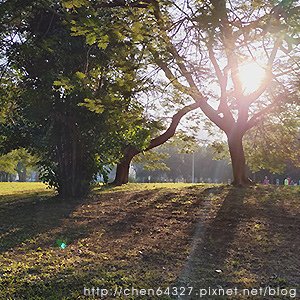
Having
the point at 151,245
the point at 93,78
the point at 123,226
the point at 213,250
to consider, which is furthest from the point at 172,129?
the point at 213,250

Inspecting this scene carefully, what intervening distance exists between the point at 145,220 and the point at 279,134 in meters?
8.36

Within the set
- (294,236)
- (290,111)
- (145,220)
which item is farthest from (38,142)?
(290,111)

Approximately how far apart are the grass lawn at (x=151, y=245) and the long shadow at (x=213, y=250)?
0.04 ft

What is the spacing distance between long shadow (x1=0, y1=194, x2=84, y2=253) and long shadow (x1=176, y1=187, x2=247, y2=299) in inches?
91.2

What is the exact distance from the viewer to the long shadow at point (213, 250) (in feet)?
12.3

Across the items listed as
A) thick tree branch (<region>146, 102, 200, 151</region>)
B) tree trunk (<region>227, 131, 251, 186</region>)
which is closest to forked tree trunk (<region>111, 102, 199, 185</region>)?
thick tree branch (<region>146, 102, 200, 151</region>)

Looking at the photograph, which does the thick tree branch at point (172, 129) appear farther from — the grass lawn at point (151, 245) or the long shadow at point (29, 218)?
the long shadow at point (29, 218)

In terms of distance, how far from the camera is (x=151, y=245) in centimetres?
507

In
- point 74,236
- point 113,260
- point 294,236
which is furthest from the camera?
point 74,236

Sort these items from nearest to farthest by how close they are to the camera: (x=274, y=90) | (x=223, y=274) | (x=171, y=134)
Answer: (x=223, y=274)
(x=274, y=90)
(x=171, y=134)

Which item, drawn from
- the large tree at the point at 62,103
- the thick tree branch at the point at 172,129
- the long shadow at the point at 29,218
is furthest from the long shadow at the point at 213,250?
the thick tree branch at the point at 172,129

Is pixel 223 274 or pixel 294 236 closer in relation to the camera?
pixel 223 274

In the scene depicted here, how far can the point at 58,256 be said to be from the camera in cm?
463

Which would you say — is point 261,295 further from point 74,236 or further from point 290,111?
point 290,111
